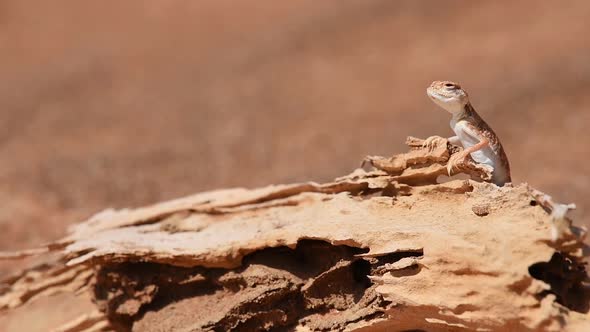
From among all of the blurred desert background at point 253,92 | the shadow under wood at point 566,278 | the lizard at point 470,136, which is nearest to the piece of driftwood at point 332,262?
the shadow under wood at point 566,278

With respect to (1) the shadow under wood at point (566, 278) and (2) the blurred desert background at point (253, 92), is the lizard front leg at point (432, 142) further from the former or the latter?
(2) the blurred desert background at point (253, 92)

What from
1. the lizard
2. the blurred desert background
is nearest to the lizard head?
the lizard

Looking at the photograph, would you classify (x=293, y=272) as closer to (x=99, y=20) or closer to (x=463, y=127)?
(x=463, y=127)

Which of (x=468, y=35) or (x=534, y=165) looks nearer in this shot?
(x=534, y=165)

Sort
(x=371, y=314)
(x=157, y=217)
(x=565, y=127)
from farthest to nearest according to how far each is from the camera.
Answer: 1. (x=565, y=127)
2. (x=157, y=217)
3. (x=371, y=314)

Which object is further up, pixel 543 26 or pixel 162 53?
pixel 162 53

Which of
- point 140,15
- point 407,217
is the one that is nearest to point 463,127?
point 407,217

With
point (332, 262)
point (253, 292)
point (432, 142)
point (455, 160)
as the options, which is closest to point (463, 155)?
point (455, 160)
